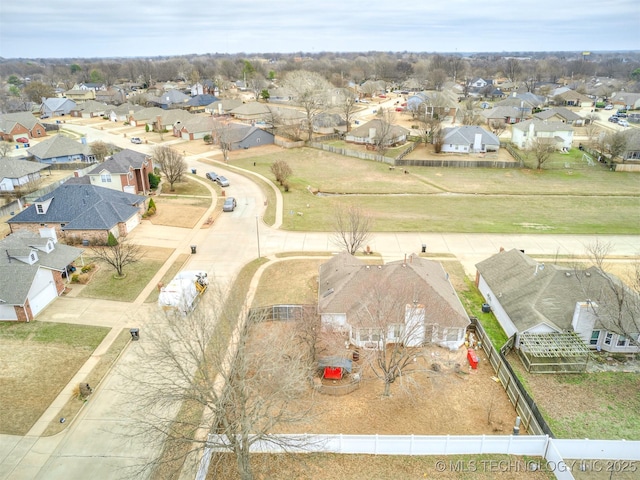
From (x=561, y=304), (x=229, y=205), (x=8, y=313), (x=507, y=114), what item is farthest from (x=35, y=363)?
(x=507, y=114)

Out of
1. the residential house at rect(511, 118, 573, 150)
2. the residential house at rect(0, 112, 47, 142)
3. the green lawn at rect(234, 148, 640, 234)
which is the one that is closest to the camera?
the green lawn at rect(234, 148, 640, 234)

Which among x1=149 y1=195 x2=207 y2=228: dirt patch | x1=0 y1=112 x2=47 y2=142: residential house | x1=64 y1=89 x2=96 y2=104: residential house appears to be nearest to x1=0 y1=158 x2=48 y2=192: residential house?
x1=149 y1=195 x2=207 y2=228: dirt patch

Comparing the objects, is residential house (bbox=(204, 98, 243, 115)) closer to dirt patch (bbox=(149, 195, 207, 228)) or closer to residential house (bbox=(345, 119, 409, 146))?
residential house (bbox=(345, 119, 409, 146))

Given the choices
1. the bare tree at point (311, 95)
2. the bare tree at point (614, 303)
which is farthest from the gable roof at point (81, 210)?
the bare tree at point (311, 95)

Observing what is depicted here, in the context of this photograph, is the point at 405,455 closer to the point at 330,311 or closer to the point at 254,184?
the point at 330,311

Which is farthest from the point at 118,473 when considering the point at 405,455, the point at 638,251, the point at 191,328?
the point at 638,251
